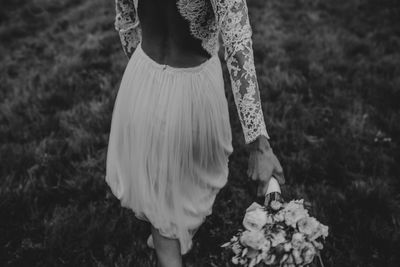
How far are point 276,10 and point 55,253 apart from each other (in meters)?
5.21

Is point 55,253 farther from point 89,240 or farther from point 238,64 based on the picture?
point 238,64

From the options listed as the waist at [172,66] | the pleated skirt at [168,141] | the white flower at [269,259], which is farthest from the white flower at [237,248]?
the waist at [172,66]

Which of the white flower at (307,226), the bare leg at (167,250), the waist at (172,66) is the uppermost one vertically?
the waist at (172,66)

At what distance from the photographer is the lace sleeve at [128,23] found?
2180mm

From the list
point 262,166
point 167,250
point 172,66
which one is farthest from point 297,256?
point 172,66

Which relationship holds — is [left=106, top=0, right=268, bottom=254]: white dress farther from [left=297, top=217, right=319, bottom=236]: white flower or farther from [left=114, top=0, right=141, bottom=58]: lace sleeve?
[left=297, top=217, right=319, bottom=236]: white flower

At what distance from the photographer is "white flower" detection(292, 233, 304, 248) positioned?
1.33 meters

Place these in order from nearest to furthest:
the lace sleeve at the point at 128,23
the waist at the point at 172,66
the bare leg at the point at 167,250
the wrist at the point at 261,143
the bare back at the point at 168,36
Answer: the wrist at the point at 261,143 < the bare back at the point at 168,36 < the waist at the point at 172,66 < the bare leg at the point at 167,250 < the lace sleeve at the point at 128,23

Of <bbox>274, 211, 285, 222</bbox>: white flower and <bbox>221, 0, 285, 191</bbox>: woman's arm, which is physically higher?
<bbox>221, 0, 285, 191</bbox>: woman's arm

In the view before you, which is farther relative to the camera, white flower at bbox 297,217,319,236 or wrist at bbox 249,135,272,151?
wrist at bbox 249,135,272,151

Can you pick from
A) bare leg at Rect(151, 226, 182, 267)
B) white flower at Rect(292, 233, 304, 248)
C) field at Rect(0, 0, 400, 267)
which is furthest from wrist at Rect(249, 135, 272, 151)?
field at Rect(0, 0, 400, 267)

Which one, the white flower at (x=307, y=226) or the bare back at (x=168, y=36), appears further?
the bare back at (x=168, y=36)

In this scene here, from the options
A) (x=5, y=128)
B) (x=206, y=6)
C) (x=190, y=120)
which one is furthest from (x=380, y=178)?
(x=5, y=128)

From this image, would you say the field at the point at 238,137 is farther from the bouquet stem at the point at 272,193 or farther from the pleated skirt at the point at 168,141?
the bouquet stem at the point at 272,193
